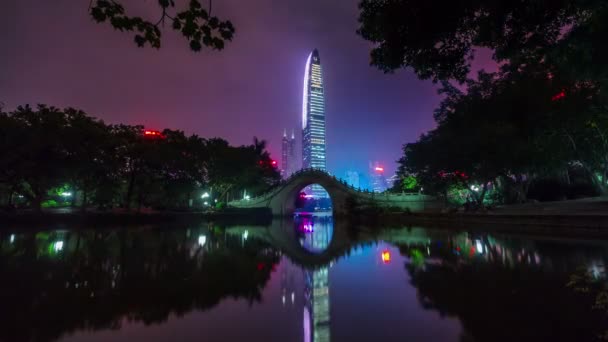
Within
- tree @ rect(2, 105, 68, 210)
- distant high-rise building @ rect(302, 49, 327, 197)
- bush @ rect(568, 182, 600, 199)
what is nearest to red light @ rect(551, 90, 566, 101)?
bush @ rect(568, 182, 600, 199)

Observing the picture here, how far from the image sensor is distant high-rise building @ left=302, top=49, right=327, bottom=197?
164375mm

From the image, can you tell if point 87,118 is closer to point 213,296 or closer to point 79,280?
point 79,280

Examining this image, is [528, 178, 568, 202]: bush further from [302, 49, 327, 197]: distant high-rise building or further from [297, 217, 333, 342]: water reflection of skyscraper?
[302, 49, 327, 197]: distant high-rise building

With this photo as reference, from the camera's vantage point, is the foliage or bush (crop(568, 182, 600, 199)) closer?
bush (crop(568, 182, 600, 199))

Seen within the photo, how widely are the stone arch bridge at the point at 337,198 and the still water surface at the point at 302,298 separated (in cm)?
2744

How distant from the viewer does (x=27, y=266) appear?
26.4ft

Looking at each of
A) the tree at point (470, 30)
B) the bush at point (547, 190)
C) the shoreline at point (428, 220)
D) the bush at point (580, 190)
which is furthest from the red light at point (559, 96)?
the tree at point (470, 30)

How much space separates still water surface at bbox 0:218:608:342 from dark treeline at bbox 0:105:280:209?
1700cm

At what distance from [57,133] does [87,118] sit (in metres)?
3.88

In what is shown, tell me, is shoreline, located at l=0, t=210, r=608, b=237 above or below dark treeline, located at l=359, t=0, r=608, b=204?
below

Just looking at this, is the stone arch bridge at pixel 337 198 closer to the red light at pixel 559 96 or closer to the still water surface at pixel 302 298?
the red light at pixel 559 96

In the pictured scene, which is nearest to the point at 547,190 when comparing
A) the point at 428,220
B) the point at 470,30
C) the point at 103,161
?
the point at 428,220

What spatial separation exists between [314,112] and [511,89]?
145 metres

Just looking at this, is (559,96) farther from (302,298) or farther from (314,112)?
(314,112)
